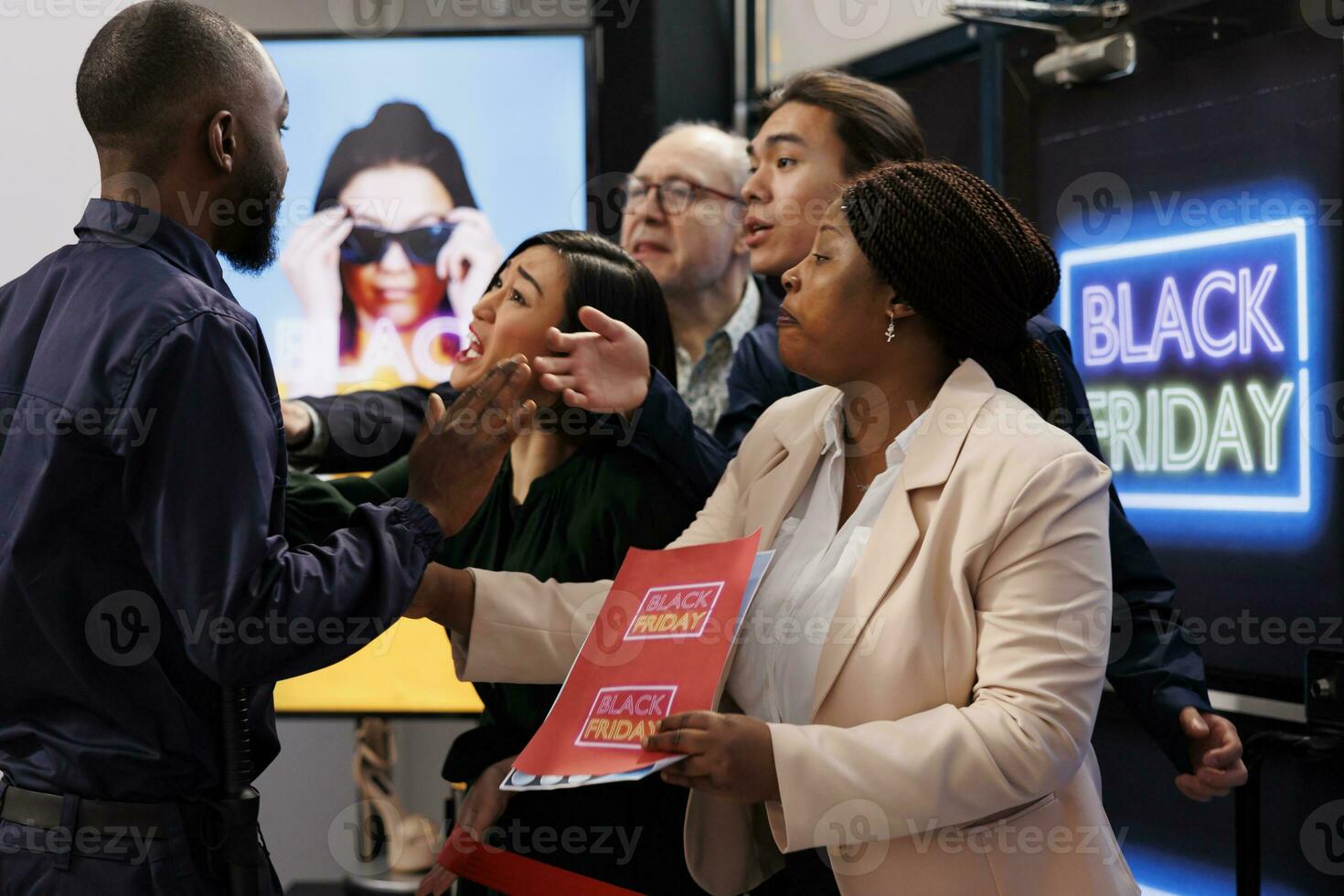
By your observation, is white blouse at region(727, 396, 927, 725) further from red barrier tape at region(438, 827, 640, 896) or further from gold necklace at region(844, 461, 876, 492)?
red barrier tape at region(438, 827, 640, 896)

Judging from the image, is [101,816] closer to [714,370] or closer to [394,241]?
[714,370]

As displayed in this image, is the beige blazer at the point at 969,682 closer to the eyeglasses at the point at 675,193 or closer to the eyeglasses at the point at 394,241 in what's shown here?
the eyeglasses at the point at 675,193

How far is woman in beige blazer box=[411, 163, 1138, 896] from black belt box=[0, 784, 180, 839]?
1.72 feet

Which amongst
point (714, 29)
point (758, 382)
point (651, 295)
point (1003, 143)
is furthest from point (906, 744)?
point (714, 29)

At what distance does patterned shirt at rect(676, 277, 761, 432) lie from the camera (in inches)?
135

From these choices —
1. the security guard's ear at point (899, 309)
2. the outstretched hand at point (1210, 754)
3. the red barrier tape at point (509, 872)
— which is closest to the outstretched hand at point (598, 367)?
the security guard's ear at point (899, 309)

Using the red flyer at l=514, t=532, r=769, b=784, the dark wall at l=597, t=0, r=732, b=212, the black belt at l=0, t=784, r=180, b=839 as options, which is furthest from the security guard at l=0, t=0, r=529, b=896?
the dark wall at l=597, t=0, r=732, b=212

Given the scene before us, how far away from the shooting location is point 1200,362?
8.90 ft

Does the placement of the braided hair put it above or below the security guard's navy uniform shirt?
above

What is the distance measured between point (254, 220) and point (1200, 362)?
1.95 m

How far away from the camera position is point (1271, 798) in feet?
8.54

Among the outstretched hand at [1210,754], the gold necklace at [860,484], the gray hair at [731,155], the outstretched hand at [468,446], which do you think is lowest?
the outstretched hand at [1210,754]

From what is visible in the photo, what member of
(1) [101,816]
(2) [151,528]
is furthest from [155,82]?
(1) [101,816]

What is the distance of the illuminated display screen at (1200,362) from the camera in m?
2.53
